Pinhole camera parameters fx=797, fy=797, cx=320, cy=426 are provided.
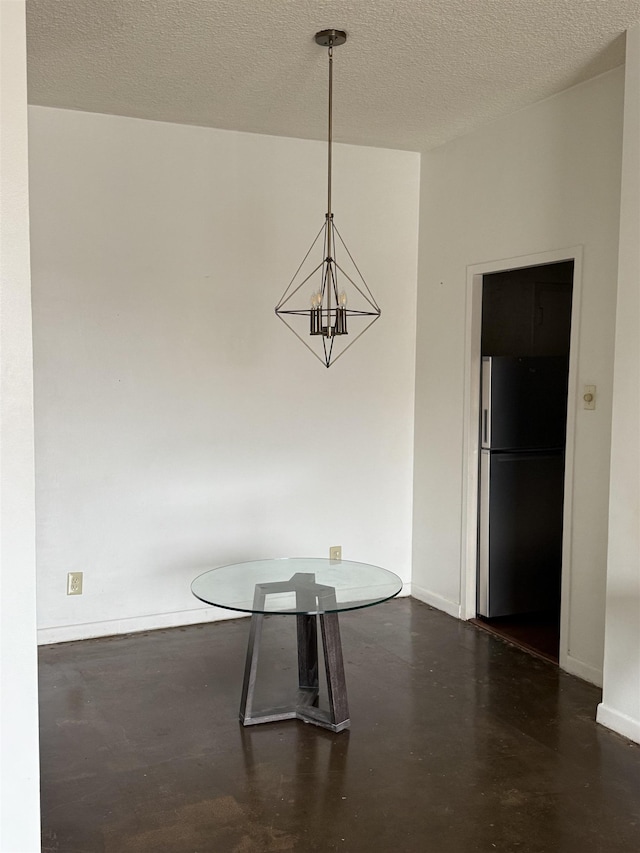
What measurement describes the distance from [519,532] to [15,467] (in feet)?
11.3

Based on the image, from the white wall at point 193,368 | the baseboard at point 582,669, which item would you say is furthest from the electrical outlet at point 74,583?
the baseboard at point 582,669

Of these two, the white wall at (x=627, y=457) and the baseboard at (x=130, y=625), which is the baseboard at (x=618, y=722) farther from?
the baseboard at (x=130, y=625)

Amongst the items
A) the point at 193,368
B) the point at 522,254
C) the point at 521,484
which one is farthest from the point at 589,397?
the point at 193,368

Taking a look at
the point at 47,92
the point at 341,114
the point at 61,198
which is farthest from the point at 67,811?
the point at 341,114

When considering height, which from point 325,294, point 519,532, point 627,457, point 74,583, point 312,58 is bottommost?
point 74,583

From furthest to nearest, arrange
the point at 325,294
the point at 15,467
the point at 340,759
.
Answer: the point at 325,294
the point at 340,759
the point at 15,467

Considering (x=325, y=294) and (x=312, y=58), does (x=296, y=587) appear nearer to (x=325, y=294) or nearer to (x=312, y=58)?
(x=325, y=294)

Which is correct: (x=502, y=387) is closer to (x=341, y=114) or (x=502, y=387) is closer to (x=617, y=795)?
(x=341, y=114)

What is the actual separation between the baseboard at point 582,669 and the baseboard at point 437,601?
86 cm

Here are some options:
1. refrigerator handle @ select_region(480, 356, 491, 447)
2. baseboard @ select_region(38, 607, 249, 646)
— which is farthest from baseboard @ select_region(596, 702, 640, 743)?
baseboard @ select_region(38, 607, 249, 646)

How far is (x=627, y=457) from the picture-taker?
10.4ft

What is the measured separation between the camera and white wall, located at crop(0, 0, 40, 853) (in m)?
1.81

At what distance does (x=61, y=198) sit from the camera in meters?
4.07

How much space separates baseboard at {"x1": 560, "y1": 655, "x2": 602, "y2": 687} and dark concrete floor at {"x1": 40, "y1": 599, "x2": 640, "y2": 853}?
2.2 inches
